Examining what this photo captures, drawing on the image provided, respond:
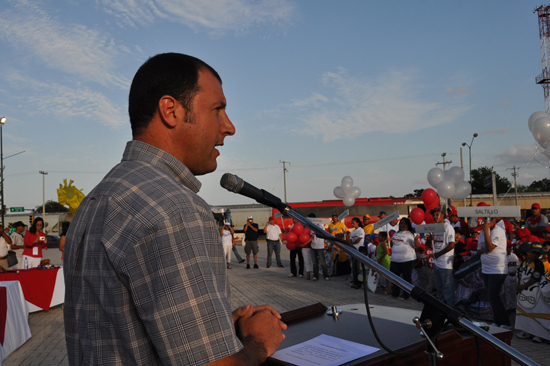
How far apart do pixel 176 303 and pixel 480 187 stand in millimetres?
76394

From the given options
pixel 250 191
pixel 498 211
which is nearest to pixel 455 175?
pixel 498 211

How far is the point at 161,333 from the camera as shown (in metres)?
0.91

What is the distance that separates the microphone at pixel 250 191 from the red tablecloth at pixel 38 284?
832cm

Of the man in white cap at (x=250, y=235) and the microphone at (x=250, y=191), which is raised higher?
the microphone at (x=250, y=191)

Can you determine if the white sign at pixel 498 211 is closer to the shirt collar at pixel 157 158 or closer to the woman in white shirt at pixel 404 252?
the woman in white shirt at pixel 404 252

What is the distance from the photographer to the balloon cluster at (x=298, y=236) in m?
13.5

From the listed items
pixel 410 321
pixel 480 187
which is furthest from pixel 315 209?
pixel 480 187

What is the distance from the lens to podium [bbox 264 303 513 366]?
4.95ft

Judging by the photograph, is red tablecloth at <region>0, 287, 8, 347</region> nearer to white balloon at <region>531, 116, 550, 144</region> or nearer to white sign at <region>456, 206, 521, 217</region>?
white sign at <region>456, 206, 521, 217</region>

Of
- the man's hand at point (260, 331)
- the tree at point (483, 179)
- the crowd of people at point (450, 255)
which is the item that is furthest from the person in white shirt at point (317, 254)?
the tree at point (483, 179)

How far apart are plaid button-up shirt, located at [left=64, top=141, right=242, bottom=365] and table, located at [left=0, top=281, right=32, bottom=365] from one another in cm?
575

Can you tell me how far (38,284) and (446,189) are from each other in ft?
37.9

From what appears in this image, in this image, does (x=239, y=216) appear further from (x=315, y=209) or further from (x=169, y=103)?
(x=169, y=103)

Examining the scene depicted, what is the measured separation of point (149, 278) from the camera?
0.92 meters
